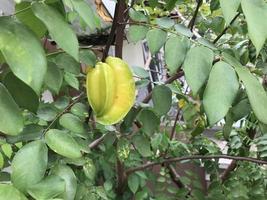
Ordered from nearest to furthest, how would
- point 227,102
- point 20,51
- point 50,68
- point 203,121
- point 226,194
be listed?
1. point 20,51
2. point 227,102
3. point 50,68
4. point 226,194
5. point 203,121

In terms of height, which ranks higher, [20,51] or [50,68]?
[20,51]

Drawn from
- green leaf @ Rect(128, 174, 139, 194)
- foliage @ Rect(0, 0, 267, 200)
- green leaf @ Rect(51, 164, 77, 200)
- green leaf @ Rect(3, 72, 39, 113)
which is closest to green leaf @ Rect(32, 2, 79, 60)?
foliage @ Rect(0, 0, 267, 200)

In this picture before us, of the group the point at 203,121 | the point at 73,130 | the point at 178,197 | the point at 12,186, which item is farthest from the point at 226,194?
the point at 12,186

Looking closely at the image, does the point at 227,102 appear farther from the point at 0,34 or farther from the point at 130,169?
the point at 130,169

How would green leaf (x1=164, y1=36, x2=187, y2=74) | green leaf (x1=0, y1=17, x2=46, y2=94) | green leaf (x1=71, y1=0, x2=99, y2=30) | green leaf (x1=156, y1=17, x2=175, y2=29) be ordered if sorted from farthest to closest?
green leaf (x1=156, y1=17, x2=175, y2=29)
green leaf (x1=164, y1=36, x2=187, y2=74)
green leaf (x1=71, y1=0, x2=99, y2=30)
green leaf (x1=0, y1=17, x2=46, y2=94)

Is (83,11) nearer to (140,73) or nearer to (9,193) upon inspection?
(9,193)

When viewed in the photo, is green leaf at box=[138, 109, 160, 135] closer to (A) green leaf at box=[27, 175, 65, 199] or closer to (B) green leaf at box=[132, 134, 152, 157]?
(B) green leaf at box=[132, 134, 152, 157]

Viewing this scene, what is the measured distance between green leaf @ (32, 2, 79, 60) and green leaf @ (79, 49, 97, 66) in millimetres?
262

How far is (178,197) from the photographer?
1491mm

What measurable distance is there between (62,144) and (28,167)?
0.10 metres

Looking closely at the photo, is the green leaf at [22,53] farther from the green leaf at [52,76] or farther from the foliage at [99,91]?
the green leaf at [52,76]

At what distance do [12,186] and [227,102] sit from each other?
1.06 ft

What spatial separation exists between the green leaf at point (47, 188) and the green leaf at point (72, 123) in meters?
0.19

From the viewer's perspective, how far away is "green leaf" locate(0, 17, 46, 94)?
0.50 meters
